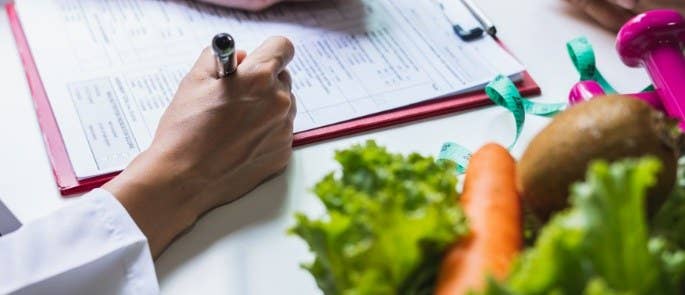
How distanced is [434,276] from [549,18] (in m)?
0.66

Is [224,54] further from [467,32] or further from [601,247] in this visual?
[601,247]

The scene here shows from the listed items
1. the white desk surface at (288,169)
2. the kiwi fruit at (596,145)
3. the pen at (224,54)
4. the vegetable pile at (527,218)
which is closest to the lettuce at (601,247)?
the vegetable pile at (527,218)

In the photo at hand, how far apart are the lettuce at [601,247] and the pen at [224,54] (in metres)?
0.45

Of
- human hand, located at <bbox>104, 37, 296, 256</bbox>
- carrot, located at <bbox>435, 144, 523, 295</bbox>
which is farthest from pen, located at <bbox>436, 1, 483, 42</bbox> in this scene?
carrot, located at <bbox>435, 144, 523, 295</bbox>

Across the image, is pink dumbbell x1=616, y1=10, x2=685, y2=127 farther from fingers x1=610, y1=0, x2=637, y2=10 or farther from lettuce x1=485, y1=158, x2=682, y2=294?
lettuce x1=485, y1=158, x2=682, y2=294

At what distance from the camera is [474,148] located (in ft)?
2.79

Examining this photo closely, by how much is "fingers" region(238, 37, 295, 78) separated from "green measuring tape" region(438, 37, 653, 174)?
183 mm

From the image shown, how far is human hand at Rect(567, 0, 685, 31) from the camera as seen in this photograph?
98 cm

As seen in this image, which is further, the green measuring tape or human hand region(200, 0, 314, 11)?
human hand region(200, 0, 314, 11)

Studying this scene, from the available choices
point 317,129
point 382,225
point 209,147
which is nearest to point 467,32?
point 317,129

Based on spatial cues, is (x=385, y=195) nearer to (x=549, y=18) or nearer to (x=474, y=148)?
(x=474, y=148)

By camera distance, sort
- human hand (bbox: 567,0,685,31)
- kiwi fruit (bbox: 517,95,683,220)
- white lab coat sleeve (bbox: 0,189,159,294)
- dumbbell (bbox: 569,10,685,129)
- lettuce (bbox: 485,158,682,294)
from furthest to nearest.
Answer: human hand (bbox: 567,0,685,31)
dumbbell (bbox: 569,10,685,129)
white lab coat sleeve (bbox: 0,189,159,294)
kiwi fruit (bbox: 517,95,683,220)
lettuce (bbox: 485,158,682,294)

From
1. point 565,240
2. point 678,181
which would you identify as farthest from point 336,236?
point 678,181

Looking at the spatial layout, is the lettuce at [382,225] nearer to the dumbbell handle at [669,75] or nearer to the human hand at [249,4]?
the dumbbell handle at [669,75]
